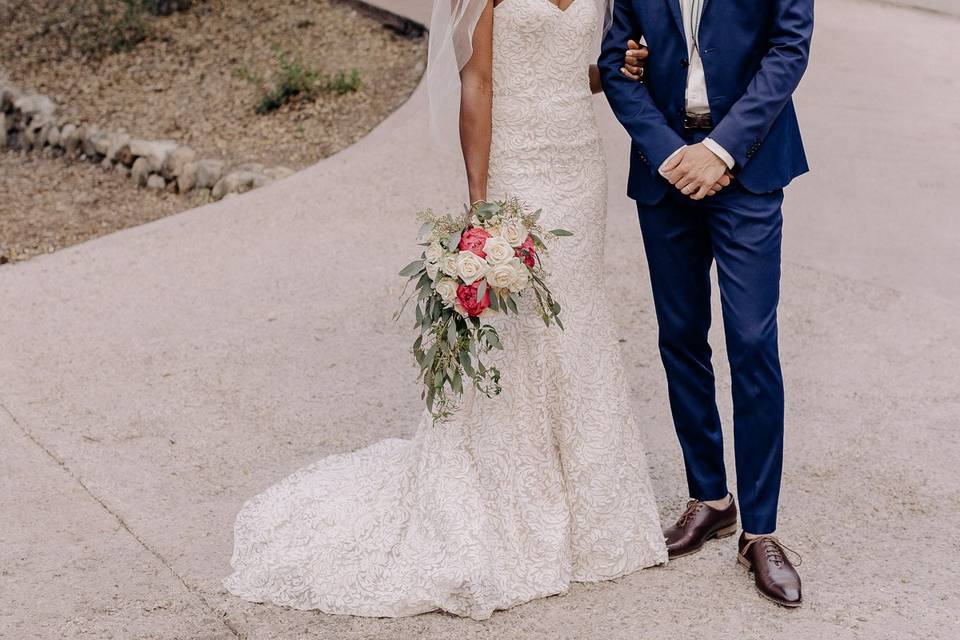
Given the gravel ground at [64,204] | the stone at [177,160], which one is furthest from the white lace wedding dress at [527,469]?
the stone at [177,160]

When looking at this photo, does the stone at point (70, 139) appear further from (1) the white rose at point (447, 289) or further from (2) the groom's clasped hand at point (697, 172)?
(2) the groom's clasped hand at point (697, 172)

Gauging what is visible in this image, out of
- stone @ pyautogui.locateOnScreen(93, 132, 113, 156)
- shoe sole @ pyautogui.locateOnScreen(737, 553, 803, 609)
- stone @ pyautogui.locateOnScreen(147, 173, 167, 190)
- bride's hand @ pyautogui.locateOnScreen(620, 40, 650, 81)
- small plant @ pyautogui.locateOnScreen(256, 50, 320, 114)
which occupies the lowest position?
stone @ pyautogui.locateOnScreen(93, 132, 113, 156)

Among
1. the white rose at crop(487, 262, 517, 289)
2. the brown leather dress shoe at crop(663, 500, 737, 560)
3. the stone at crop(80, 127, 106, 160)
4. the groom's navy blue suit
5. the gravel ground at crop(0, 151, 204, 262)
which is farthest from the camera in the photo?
the stone at crop(80, 127, 106, 160)

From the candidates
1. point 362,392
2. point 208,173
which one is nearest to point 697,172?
point 362,392

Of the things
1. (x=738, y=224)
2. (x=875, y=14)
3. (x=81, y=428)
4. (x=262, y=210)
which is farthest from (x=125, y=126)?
(x=738, y=224)

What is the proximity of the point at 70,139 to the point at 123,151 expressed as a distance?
0.81 m

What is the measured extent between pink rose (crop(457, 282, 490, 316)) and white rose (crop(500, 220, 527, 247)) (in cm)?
15

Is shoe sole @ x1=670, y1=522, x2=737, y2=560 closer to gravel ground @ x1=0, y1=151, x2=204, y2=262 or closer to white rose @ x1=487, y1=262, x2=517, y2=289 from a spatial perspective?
white rose @ x1=487, y1=262, x2=517, y2=289

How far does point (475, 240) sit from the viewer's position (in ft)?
11.1

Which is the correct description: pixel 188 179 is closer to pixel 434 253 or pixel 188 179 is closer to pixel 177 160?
pixel 177 160

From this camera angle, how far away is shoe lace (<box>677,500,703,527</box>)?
3936mm

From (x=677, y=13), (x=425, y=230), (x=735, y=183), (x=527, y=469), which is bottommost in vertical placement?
(x=527, y=469)

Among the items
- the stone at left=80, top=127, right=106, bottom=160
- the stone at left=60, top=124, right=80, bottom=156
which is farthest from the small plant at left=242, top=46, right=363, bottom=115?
the stone at left=60, top=124, right=80, bottom=156

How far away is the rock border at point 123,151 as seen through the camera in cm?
839
